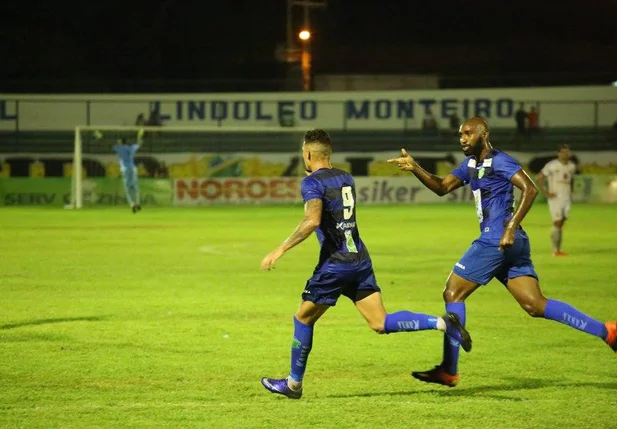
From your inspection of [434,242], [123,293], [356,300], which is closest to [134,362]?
[356,300]

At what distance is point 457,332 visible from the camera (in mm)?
8156

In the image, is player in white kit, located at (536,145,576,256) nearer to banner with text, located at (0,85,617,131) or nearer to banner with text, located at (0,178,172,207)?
banner with text, located at (0,178,172,207)

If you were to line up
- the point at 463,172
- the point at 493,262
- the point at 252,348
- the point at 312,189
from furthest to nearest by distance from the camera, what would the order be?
the point at 252,348
the point at 463,172
the point at 493,262
the point at 312,189

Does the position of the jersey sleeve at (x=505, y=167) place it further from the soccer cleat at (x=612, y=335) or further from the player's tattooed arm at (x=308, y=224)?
the player's tattooed arm at (x=308, y=224)

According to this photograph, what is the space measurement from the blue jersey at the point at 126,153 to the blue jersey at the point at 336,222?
89.4ft

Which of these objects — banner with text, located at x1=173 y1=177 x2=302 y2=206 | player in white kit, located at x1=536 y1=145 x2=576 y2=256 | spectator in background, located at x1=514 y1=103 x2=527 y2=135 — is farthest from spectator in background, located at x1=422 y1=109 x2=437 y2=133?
player in white kit, located at x1=536 y1=145 x2=576 y2=256

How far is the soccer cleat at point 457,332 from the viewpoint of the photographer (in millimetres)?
8094

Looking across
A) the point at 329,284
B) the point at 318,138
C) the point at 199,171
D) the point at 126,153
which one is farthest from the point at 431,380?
the point at 199,171

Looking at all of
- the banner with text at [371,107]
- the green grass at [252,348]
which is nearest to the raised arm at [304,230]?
the green grass at [252,348]

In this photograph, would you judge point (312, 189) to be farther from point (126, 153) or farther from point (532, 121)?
point (532, 121)

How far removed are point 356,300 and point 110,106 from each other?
123ft

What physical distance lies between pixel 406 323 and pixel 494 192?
140cm

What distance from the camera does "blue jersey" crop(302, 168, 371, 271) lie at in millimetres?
8031

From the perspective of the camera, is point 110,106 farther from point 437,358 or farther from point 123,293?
point 437,358
